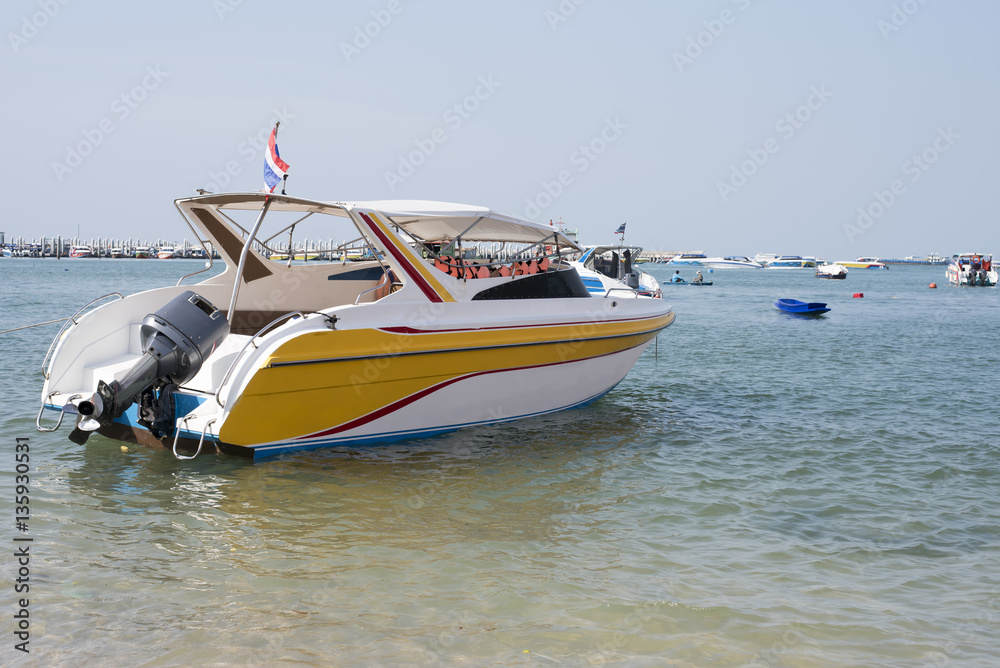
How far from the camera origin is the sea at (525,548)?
3.61m

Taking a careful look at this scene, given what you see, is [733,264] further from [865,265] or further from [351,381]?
[351,381]

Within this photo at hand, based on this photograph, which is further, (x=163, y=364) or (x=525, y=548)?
(x=163, y=364)

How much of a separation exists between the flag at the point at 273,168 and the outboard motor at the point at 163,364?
1.24 m

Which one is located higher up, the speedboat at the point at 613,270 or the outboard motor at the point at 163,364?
the speedboat at the point at 613,270

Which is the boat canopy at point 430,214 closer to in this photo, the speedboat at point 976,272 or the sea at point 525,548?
the sea at point 525,548

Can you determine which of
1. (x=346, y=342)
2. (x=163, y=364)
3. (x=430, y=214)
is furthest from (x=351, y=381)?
(x=430, y=214)

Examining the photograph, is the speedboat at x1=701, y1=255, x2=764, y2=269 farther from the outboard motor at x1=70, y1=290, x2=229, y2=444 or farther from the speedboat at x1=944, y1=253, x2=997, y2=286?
the outboard motor at x1=70, y1=290, x2=229, y2=444

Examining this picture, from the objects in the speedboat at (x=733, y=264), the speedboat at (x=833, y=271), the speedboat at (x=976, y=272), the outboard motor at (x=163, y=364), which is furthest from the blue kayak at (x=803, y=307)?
the speedboat at (x=733, y=264)

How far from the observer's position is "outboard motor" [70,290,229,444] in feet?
18.0

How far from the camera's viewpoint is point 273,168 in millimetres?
6457

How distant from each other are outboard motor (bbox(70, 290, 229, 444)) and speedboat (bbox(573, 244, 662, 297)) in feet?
52.2

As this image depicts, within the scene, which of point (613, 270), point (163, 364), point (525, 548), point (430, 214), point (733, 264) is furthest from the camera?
point (733, 264)

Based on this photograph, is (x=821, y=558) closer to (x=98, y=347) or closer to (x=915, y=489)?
(x=915, y=489)

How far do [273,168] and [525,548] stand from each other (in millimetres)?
4014
